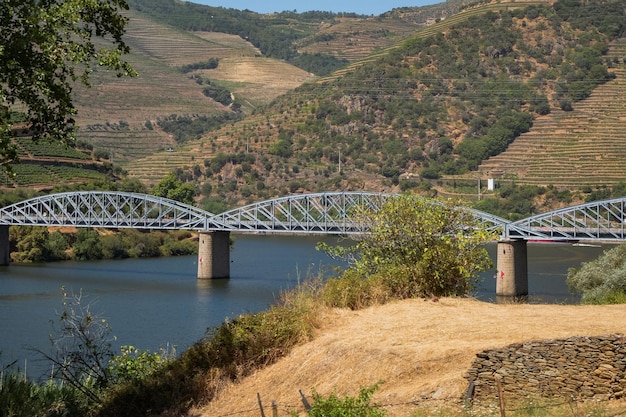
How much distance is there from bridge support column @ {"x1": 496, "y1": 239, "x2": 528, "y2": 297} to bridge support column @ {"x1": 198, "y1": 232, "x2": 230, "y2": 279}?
17965 millimetres

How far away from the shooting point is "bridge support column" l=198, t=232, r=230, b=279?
7325 centimetres

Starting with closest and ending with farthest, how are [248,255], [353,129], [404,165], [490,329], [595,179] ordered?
[490,329] < [248,255] < [595,179] < [404,165] < [353,129]

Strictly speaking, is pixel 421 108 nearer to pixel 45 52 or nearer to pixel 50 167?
pixel 50 167

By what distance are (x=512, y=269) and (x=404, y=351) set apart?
5064 centimetres

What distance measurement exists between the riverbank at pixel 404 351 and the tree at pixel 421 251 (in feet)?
5.39

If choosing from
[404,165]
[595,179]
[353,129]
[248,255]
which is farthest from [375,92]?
[248,255]

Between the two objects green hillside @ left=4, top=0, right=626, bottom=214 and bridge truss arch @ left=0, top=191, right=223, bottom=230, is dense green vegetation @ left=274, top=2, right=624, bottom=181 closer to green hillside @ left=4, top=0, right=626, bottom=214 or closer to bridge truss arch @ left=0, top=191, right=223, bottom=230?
green hillside @ left=4, top=0, right=626, bottom=214

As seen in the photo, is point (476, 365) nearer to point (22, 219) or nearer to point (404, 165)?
point (22, 219)

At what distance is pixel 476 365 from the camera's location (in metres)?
14.3

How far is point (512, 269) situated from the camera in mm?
65500

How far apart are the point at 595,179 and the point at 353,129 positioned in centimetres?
4826

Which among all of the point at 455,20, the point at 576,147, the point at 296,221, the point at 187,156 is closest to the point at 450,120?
the point at 576,147

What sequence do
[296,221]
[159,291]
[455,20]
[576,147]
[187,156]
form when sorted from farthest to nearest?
[455,20]
[187,156]
[576,147]
[296,221]
[159,291]

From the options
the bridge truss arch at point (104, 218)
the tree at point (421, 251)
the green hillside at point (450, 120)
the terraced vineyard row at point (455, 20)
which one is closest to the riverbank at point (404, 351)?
the tree at point (421, 251)
